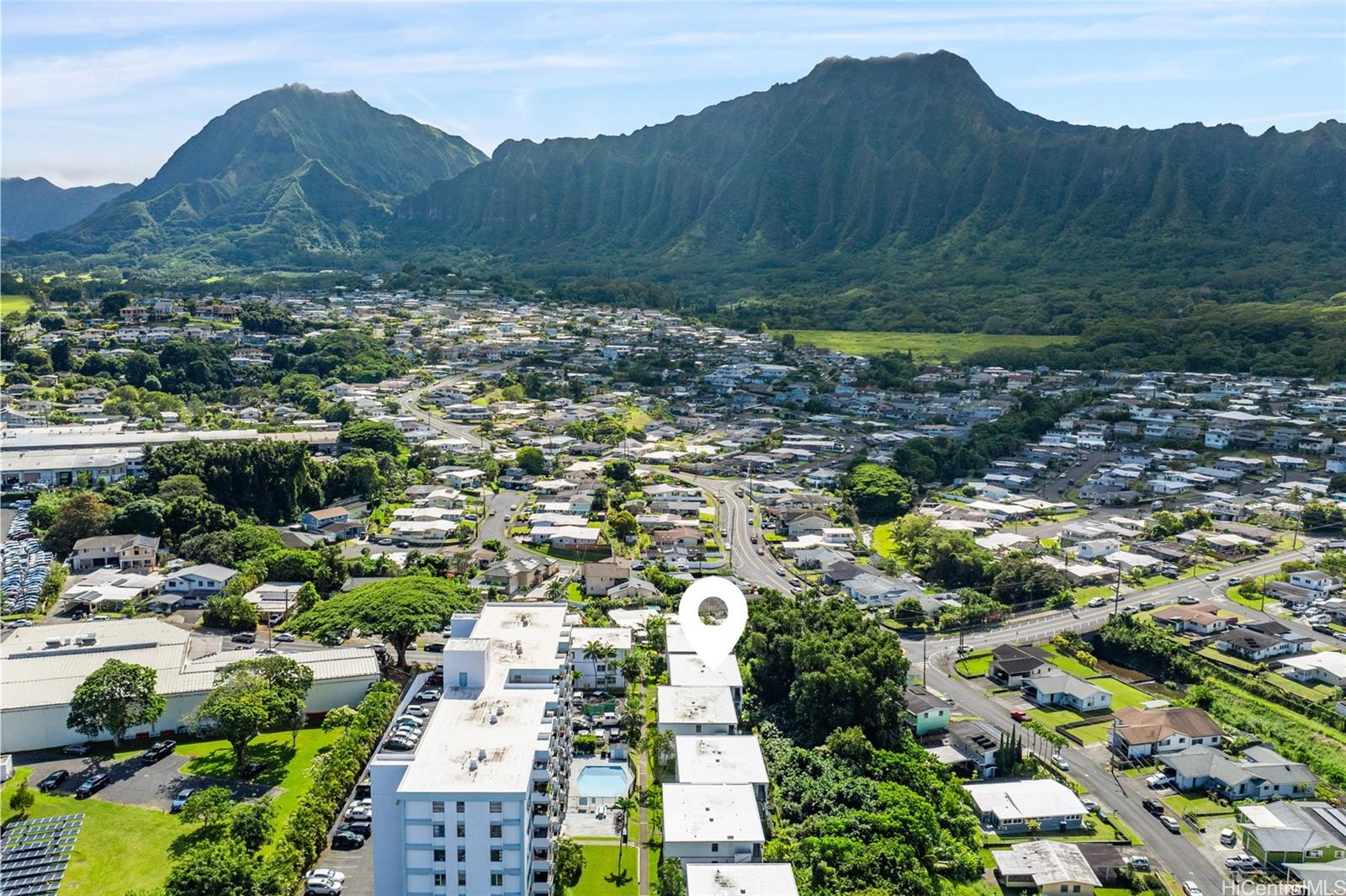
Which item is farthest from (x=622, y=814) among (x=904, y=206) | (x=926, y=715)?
(x=904, y=206)

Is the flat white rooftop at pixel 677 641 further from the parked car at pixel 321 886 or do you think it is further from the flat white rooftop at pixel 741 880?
the parked car at pixel 321 886

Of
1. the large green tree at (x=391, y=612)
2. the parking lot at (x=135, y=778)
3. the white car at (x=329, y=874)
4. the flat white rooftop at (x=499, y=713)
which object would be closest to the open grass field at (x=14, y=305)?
the large green tree at (x=391, y=612)

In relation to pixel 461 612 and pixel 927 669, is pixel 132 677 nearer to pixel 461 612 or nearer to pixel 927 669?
pixel 461 612

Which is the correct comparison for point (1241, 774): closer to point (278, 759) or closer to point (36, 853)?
point (278, 759)

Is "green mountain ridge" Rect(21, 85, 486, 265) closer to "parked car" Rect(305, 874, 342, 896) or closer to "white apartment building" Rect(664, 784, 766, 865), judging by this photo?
"parked car" Rect(305, 874, 342, 896)

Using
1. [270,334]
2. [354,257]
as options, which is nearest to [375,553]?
[270,334]

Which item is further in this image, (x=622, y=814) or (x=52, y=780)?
(x=52, y=780)
